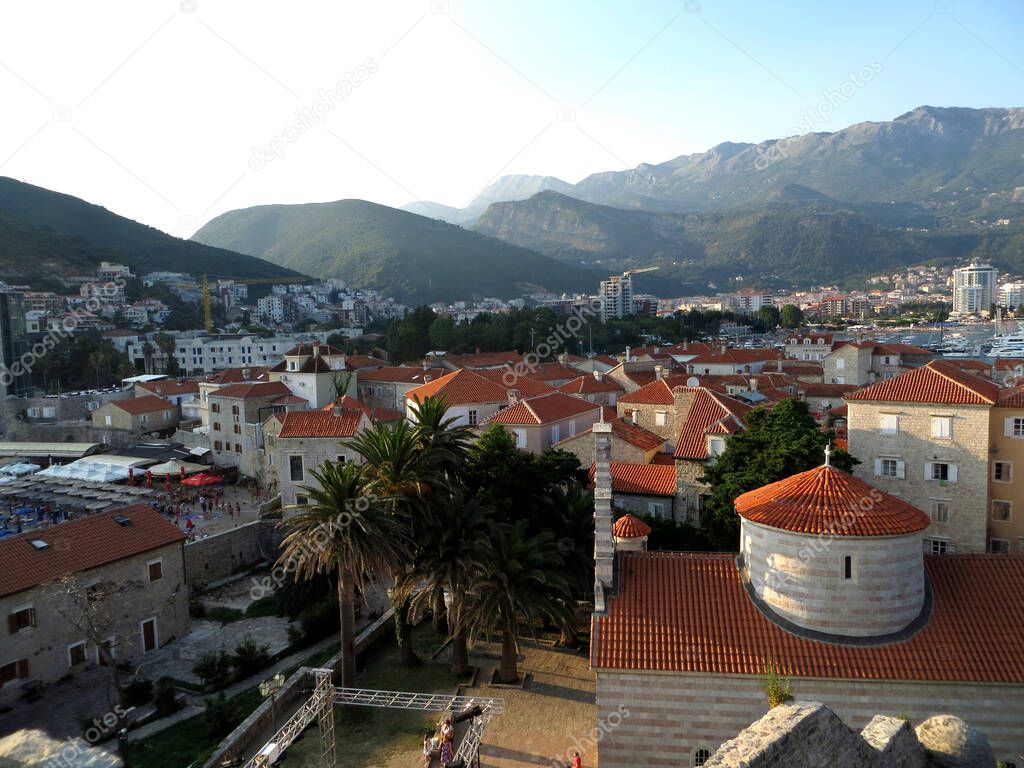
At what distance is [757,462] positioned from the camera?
25547 mm

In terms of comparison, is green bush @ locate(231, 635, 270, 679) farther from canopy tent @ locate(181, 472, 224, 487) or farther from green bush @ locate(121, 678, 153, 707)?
canopy tent @ locate(181, 472, 224, 487)

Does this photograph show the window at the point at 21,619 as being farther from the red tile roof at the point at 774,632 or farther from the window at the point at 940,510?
the window at the point at 940,510

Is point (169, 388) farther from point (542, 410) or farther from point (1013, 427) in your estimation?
point (1013, 427)

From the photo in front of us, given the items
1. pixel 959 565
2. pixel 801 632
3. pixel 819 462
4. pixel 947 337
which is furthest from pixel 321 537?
pixel 947 337

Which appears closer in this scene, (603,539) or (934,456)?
(603,539)

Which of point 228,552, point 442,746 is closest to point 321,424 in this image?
point 228,552

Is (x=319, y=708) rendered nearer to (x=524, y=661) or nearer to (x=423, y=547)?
(x=423, y=547)

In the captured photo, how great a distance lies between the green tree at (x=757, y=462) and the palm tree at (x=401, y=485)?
10.6m

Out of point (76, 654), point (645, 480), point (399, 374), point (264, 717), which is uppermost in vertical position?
point (399, 374)

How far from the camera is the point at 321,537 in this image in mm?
19109

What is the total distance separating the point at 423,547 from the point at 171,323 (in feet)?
432

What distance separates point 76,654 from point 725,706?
69.9 ft

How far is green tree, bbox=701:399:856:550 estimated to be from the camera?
Answer: 25.1 m

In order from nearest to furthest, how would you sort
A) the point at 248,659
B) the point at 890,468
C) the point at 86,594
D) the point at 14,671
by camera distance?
the point at 14,671, the point at 86,594, the point at 248,659, the point at 890,468
